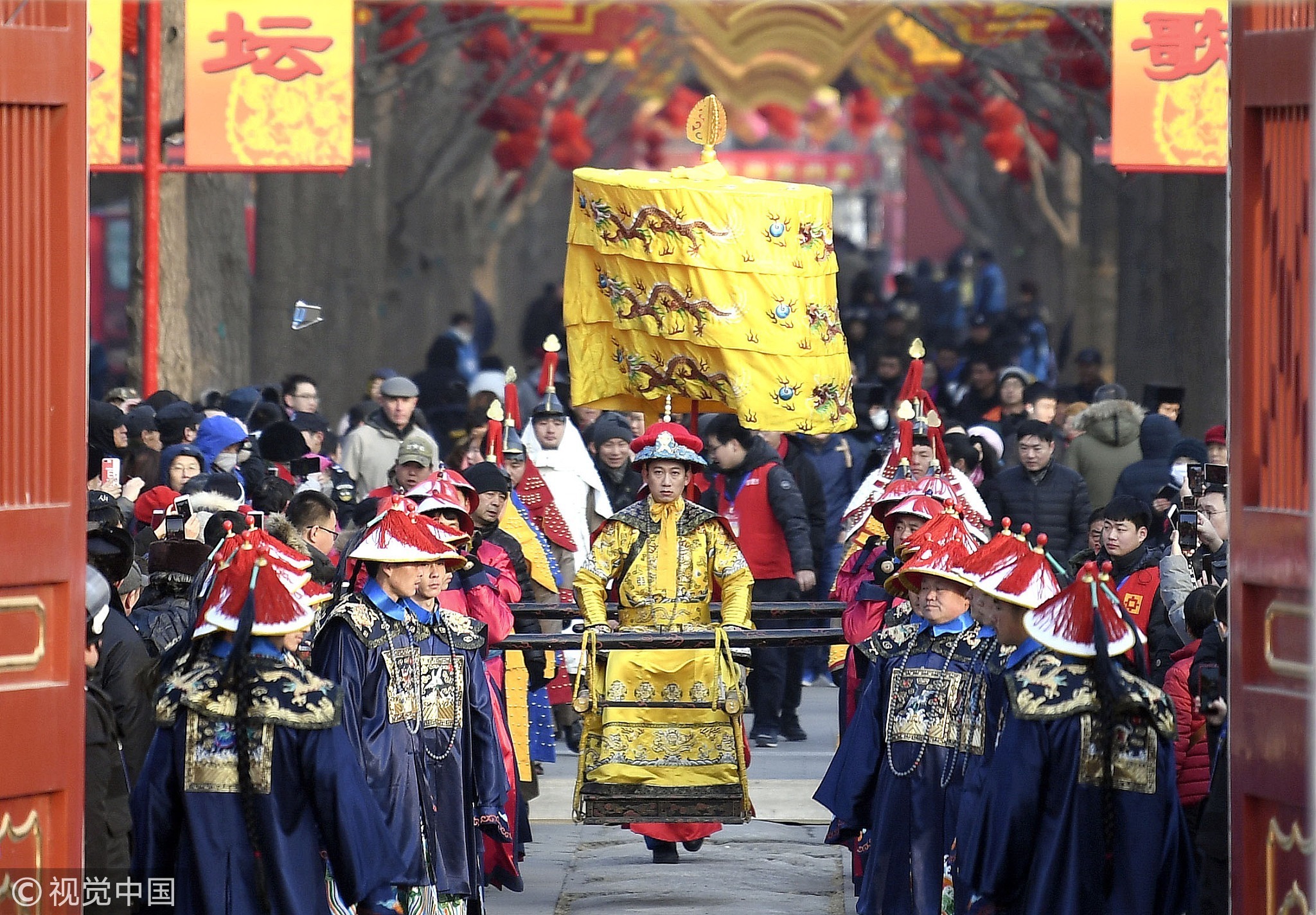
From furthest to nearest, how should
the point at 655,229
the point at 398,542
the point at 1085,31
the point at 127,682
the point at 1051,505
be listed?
the point at 1085,31 < the point at 1051,505 < the point at 655,229 < the point at 398,542 < the point at 127,682

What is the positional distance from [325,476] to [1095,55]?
11262mm

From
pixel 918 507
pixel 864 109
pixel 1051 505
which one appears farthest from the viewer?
pixel 864 109

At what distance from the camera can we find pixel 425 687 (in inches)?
316

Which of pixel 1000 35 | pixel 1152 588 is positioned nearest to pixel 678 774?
pixel 1152 588

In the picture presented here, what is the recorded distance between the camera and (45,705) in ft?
21.6

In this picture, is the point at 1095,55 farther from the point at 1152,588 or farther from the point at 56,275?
the point at 56,275

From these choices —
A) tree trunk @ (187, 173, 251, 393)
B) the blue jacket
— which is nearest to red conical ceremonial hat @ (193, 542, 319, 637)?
the blue jacket

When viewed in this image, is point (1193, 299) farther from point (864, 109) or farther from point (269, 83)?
point (864, 109)

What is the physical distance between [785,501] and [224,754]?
21.5ft

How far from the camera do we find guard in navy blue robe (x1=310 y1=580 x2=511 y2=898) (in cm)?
786

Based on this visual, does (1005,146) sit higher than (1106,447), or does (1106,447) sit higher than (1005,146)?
(1005,146)

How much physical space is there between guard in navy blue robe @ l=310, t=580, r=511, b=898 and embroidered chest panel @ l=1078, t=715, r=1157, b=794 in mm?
2260

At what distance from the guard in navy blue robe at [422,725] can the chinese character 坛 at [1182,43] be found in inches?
351

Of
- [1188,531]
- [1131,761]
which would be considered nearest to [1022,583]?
[1131,761]
